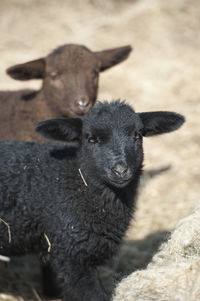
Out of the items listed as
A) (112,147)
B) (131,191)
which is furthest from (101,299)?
(112,147)

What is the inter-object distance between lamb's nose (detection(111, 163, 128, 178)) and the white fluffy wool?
103cm

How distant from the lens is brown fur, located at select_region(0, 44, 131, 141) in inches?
280

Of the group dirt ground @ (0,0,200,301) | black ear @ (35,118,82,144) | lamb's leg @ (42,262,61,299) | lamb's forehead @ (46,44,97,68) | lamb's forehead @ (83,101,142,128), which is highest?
lamb's forehead @ (83,101,142,128)

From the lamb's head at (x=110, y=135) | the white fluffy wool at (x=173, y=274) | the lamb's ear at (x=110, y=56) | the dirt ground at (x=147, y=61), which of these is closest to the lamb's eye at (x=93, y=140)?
the lamb's head at (x=110, y=135)

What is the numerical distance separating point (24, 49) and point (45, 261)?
10.0 m

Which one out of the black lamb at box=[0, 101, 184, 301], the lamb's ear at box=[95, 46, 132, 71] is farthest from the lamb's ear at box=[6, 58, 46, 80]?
the black lamb at box=[0, 101, 184, 301]

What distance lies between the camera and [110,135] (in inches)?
190

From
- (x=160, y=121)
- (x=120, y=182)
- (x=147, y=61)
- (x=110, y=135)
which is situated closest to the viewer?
(x=120, y=182)

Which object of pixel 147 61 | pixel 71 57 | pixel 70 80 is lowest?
pixel 147 61

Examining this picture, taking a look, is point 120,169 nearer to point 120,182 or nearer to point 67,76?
point 120,182

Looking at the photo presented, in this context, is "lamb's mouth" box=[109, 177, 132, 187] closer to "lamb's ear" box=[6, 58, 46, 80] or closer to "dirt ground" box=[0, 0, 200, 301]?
"dirt ground" box=[0, 0, 200, 301]

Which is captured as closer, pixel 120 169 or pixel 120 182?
pixel 120 169

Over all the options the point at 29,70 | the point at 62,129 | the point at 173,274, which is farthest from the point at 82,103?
the point at 173,274

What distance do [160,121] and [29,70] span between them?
10.6 ft
